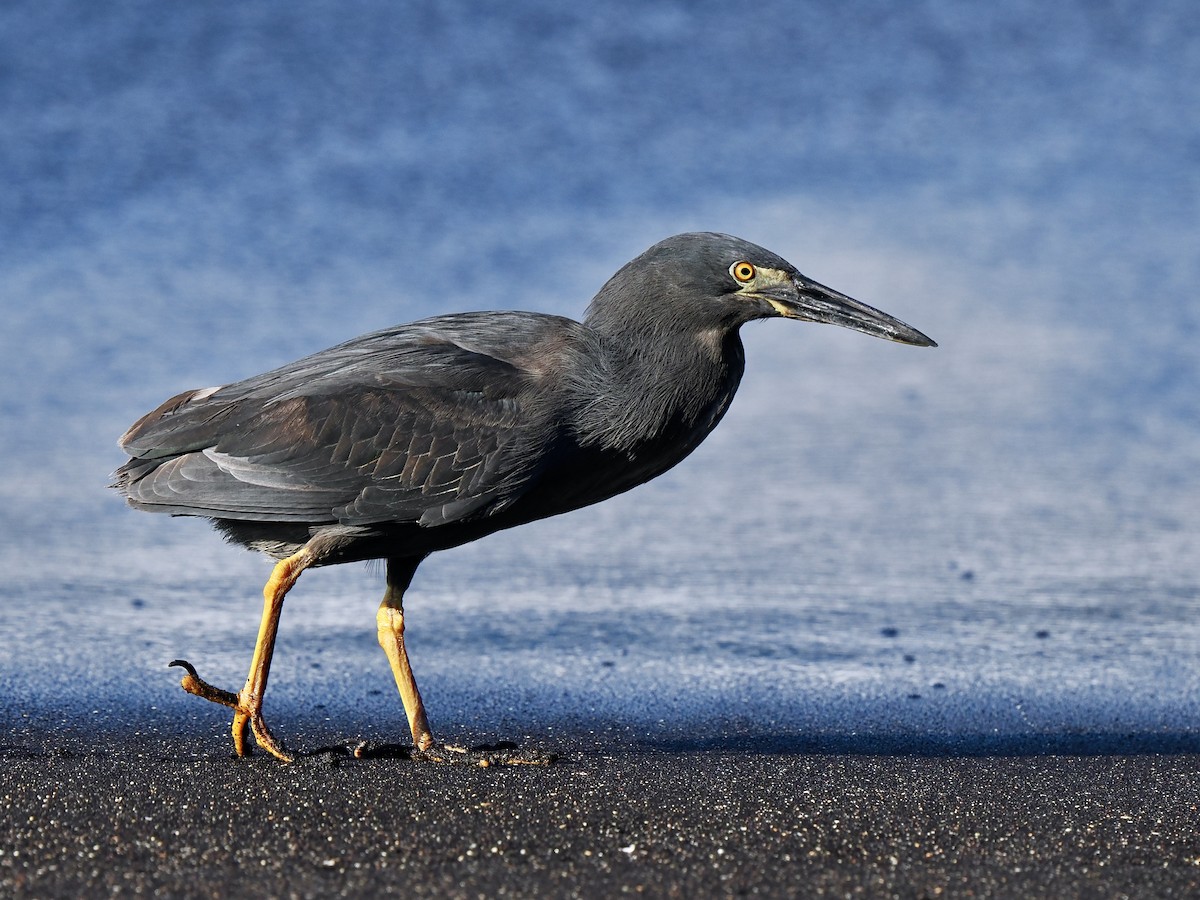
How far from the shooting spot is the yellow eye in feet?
20.0

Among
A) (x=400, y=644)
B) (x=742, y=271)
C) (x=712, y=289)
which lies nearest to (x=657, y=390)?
(x=712, y=289)

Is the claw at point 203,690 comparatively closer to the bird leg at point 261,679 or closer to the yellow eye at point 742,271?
the bird leg at point 261,679

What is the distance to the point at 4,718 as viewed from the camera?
6324 mm

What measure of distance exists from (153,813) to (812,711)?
3.08 metres

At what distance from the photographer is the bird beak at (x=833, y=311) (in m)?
6.13

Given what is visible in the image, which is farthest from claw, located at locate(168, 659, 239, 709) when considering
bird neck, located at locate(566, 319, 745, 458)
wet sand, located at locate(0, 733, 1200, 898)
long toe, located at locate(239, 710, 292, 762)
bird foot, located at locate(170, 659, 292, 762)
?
bird neck, located at locate(566, 319, 745, 458)

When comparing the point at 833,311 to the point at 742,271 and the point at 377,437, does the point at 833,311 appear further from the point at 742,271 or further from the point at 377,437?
the point at 377,437

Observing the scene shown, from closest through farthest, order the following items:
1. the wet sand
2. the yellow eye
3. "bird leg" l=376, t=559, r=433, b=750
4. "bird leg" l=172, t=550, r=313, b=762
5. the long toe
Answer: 1. the wet sand
2. the long toe
3. "bird leg" l=172, t=550, r=313, b=762
4. "bird leg" l=376, t=559, r=433, b=750
5. the yellow eye

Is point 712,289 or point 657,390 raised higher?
point 712,289

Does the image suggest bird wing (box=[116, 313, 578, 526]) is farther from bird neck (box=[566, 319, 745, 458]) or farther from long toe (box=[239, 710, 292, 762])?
long toe (box=[239, 710, 292, 762])

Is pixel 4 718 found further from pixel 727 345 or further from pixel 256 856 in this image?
pixel 727 345

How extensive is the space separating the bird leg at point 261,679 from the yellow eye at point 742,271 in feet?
6.34

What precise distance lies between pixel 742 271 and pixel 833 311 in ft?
1.34

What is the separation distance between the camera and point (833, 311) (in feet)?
20.3
